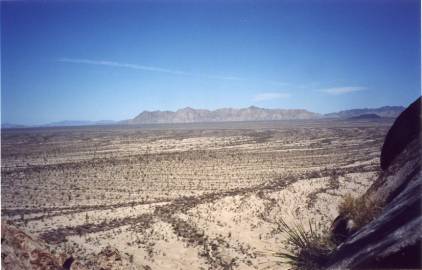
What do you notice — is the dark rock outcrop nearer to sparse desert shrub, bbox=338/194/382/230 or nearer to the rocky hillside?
sparse desert shrub, bbox=338/194/382/230

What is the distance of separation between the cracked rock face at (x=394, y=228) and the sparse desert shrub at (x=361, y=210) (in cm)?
15

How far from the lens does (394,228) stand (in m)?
3.09

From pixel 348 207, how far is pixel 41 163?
33352 mm

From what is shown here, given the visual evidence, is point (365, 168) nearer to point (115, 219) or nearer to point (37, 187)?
point (115, 219)

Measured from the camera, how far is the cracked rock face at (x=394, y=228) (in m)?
2.70

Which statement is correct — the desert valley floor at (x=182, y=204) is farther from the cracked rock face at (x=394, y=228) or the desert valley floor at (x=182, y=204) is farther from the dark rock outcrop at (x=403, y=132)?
the dark rock outcrop at (x=403, y=132)

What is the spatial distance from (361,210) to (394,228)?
80.0 inches

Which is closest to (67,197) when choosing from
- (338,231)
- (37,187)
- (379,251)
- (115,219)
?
(37,187)

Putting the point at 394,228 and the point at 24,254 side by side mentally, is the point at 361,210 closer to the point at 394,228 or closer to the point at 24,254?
the point at 394,228

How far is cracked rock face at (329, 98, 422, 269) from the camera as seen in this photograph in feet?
8.85

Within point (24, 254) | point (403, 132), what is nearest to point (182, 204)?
point (403, 132)

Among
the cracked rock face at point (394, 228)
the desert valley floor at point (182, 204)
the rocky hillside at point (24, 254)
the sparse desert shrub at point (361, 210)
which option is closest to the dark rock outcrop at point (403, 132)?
the cracked rock face at point (394, 228)

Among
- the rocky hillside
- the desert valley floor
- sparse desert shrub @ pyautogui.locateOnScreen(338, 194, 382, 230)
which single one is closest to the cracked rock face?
sparse desert shrub @ pyautogui.locateOnScreen(338, 194, 382, 230)

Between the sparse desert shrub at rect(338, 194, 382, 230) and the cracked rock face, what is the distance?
149 mm
